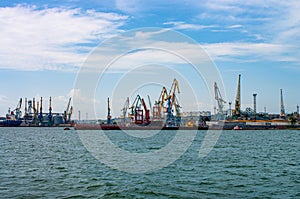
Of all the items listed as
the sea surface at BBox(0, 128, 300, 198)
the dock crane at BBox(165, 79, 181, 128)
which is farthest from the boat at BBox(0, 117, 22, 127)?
the sea surface at BBox(0, 128, 300, 198)

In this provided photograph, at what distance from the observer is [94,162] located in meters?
30.7

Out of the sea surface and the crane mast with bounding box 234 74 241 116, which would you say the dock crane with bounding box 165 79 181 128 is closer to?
the crane mast with bounding box 234 74 241 116

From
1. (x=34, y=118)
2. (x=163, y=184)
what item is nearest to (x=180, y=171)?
(x=163, y=184)

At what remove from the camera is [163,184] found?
20.7m

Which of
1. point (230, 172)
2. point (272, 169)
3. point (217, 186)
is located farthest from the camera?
point (272, 169)

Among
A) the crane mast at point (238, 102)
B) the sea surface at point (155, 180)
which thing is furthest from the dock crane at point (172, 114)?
the sea surface at point (155, 180)

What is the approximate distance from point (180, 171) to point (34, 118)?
16276 centimetres

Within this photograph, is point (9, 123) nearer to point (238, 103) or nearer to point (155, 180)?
point (238, 103)

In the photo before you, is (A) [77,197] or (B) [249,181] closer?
(A) [77,197]

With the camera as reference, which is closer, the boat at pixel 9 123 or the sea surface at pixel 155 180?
the sea surface at pixel 155 180

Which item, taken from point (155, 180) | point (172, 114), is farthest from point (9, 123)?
point (155, 180)

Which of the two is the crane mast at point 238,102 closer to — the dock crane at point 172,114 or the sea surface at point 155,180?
the dock crane at point 172,114

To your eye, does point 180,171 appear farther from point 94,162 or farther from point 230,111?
point 230,111

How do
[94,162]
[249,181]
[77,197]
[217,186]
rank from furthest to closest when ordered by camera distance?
[94,162], [249,181], [217,186], [77,197]
